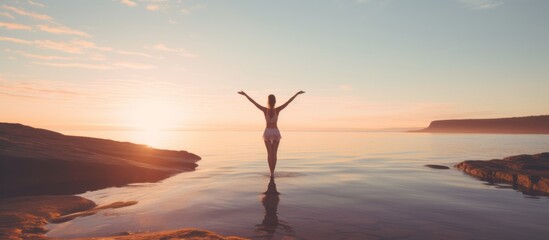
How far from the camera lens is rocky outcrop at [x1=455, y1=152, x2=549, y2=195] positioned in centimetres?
1146

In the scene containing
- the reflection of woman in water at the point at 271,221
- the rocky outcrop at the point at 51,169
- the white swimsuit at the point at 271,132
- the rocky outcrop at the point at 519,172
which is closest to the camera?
the reflection of woman in water at the point at 271,221

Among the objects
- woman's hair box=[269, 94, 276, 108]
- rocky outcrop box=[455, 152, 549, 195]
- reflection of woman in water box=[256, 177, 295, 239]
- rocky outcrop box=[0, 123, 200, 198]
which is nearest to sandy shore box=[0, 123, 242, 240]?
rocky outcrop box=[0, 123, 200, 198]

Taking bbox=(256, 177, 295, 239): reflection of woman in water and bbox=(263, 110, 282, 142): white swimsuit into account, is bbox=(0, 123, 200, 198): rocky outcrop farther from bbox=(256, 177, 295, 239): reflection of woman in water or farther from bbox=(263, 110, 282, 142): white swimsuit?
bbox=(256, 177, 295, 239): reflection of woman in water

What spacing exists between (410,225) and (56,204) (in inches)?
350

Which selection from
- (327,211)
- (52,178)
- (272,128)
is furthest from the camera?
(272,128)

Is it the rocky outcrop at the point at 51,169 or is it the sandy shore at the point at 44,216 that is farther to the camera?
the rocky outcrop at the point at 51,169

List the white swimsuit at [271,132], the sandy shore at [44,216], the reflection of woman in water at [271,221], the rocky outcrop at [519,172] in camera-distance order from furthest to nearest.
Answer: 1. the white swimsuit at [271,132]
2. the rocky outcrop at [519,172]
3. the reflection of woman in water at [271,221]
4. the sandy shore at [44,216]

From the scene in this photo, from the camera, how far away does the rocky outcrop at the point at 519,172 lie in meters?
11.5

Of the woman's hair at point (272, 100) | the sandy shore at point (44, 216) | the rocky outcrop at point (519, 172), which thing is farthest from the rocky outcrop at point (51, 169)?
the rocky outcrop at point (519, 172)

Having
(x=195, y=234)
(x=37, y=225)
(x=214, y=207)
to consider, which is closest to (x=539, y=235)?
(x=195, y=234)

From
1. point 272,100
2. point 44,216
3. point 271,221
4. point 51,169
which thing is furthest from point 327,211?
point 51,169

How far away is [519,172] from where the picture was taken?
43.5 ft

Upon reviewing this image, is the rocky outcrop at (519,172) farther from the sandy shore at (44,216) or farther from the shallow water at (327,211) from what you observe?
the sandy shore at (44,216)

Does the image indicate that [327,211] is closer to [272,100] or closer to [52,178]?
[272,100]
